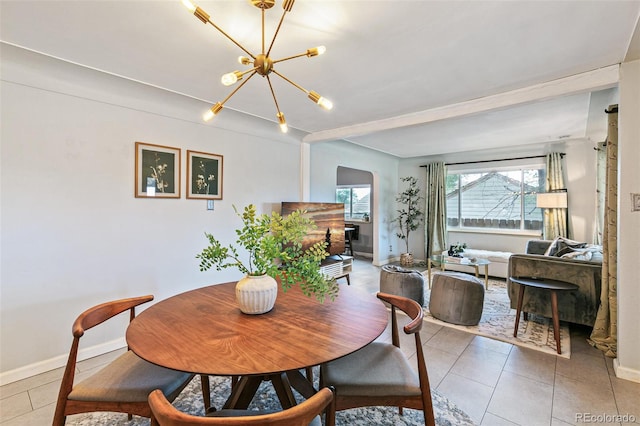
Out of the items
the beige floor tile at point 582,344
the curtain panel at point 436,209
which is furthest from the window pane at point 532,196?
the beige floor tile at point 582,344

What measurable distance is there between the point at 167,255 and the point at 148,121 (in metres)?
1.32

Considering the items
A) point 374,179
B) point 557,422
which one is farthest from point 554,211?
point 557,422

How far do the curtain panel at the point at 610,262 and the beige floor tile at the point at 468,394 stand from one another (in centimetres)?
130

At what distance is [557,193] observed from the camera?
4.77 metres

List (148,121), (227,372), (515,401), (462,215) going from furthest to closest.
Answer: (462,215) < (148,121) < (515,401) < (227,372)

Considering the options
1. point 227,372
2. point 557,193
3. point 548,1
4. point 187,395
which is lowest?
point 187,395

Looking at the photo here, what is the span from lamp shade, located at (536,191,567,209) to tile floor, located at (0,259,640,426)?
2.76 m

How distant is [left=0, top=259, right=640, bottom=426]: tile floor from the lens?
1.76 metres

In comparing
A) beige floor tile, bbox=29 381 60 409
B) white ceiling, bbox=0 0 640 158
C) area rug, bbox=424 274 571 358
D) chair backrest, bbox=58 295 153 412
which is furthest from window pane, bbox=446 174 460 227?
beige floor tile, bbox=29 381 60 409

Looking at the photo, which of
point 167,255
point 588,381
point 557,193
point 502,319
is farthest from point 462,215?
point 167,255

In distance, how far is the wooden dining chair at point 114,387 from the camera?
120 cm

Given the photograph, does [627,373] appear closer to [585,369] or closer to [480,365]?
[585,369]

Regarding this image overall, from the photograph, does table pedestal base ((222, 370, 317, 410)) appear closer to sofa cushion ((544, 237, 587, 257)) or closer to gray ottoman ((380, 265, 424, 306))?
gray ottoman ((380, 265, 424, 306))

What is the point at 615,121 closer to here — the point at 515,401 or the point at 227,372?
the point at 515,401
